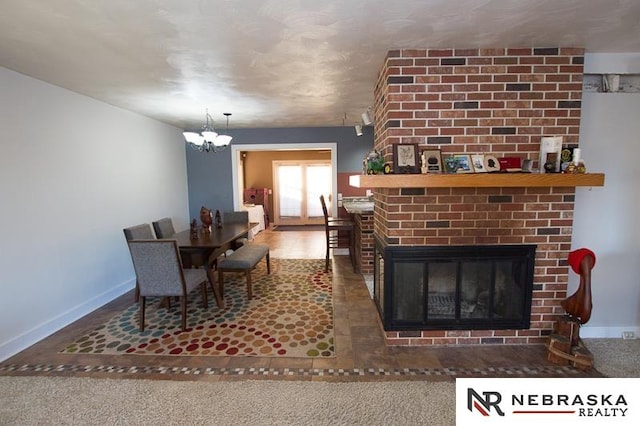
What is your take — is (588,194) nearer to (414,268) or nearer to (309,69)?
(414,268)

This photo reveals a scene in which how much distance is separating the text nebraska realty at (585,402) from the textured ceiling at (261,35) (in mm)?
2020

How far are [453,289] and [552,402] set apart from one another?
0.99 metres

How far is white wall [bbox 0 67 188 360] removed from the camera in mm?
2453

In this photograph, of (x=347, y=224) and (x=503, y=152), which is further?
(x=347, y=224)

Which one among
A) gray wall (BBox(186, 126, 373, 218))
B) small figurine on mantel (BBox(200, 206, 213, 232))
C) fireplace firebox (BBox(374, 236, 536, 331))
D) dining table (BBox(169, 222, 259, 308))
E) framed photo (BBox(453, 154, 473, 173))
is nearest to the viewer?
framed photo (BBox(453, 154, 473, 173))

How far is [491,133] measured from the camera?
7.44 ft

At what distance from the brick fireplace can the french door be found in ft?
21.4

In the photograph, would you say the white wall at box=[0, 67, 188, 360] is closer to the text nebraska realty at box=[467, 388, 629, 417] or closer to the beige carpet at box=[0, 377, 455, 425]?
the beige carpet at box=[0, 377, 455, 425]

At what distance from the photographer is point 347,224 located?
14.4 ft

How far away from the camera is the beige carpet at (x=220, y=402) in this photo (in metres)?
1.68

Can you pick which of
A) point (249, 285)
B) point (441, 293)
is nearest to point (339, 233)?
point (249, 285)

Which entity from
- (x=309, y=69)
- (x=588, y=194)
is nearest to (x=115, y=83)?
(x=309, y=69)

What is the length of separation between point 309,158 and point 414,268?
6866mm

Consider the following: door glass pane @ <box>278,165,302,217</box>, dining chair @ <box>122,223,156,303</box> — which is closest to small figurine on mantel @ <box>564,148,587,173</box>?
Answer: dining chair @ <box>122,223,156,303</box>
